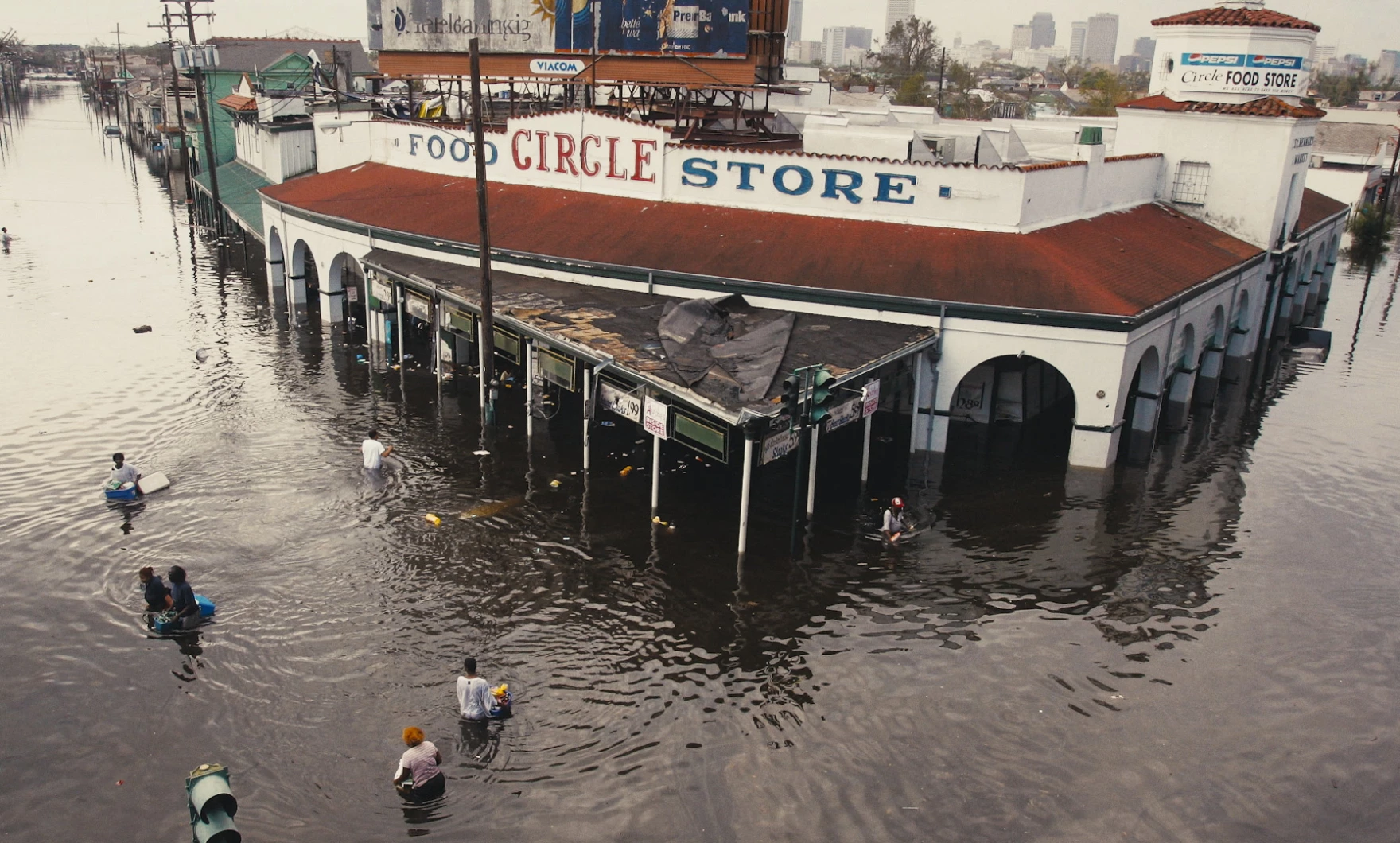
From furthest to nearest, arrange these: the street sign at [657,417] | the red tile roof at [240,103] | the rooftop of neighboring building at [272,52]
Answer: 1. the rooftop of neighboring building at [272,52]
2. the red tile roof at [240,103]
3. the street sign at [657,417]

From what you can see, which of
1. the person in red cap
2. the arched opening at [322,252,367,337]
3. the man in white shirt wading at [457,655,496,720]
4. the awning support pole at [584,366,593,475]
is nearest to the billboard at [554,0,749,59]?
the arched opening at [322,252,367,337]

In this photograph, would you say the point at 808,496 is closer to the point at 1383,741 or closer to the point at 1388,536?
the point at 1383,741

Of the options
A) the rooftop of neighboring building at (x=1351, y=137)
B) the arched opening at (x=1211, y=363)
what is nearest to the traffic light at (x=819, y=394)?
the arched opening at (x=1211, y=363)

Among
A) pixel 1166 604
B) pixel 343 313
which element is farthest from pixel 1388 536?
pixel 343 313

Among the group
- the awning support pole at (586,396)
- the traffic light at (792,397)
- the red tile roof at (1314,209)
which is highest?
the red tile roof at (1314,209)

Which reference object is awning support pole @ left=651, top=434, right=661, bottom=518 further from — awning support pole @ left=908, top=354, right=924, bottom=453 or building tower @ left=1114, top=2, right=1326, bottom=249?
building tower @ left=1114, top=2, right=1326, bottom=249

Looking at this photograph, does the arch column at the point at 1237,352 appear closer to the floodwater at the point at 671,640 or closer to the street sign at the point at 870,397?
the floodwater at the point at 671,640
